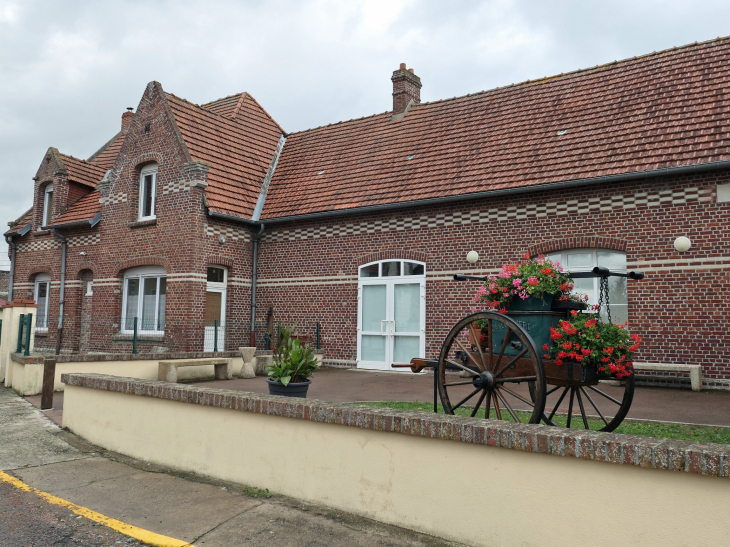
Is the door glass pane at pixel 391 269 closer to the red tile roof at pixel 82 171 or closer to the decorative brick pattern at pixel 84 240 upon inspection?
the decorative brick pattern at pixel 84 240

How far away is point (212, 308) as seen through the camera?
15062 mm

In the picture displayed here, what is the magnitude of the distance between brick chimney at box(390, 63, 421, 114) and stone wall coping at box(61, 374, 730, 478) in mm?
13452

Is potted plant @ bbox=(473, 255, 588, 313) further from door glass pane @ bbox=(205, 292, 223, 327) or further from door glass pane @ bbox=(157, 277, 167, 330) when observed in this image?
door glass pane @ bbox=(157, 277, 167, 330)

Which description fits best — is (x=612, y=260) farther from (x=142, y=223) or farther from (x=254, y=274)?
(x=142, y=223)

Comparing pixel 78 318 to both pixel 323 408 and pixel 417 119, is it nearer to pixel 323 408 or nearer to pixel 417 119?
pixel 417 119

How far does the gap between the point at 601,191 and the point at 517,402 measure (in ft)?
16.7

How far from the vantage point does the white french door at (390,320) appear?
13.3 m

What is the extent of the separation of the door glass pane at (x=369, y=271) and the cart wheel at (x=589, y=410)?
5.73m

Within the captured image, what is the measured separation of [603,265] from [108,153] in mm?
18754

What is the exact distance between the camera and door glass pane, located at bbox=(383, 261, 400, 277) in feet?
44.7

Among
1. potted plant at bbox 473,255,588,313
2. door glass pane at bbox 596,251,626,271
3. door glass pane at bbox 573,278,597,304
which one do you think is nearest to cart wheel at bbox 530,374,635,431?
potted plant at bbox 473,255,588,313

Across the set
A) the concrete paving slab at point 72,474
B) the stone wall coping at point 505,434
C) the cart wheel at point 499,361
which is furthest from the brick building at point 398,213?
the concrete paving slab at point 72,474

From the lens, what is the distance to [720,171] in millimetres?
10133

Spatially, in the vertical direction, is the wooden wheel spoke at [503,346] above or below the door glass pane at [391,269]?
below
